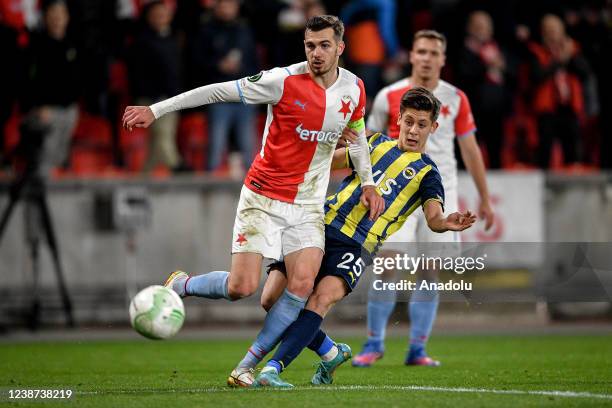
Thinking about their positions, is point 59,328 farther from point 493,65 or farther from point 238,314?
point 493,65

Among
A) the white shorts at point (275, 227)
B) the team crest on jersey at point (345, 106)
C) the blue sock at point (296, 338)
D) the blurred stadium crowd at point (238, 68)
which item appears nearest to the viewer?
the blue sock at point (296, 338)

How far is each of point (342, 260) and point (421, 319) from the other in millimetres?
2225

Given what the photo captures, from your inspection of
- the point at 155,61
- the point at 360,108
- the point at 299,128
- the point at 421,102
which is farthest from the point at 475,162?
the point at 155,61

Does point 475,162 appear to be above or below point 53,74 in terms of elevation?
below

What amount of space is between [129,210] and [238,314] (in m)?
1.97

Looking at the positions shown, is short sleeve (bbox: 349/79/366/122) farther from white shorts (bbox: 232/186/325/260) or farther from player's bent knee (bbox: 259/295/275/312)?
player's bent knee (bbox: 259/295/275/312)

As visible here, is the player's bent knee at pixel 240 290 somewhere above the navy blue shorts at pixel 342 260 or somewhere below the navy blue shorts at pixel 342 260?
below

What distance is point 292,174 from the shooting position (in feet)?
27.1

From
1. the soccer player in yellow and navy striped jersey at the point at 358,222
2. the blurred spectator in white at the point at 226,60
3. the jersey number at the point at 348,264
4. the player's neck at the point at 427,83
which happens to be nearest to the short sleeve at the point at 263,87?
the soccer player in yellow and navy striped jersey at the point at 358,222

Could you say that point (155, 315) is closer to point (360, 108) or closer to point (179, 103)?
point (179, 103)

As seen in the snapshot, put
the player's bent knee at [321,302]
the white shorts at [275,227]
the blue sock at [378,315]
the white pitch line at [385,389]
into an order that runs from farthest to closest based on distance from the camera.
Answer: the blue sock at [378,315] < the white shorts at [275,227] < the player's bent knee at [321,302] < the white pitch line at [385,389]

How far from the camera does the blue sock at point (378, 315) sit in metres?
10.2

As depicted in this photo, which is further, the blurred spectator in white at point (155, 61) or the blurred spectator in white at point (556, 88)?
the blurred spectator in white at point (556, 88)

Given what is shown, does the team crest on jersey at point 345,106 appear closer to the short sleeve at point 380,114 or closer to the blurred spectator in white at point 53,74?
the short sleeve at point 380,114
